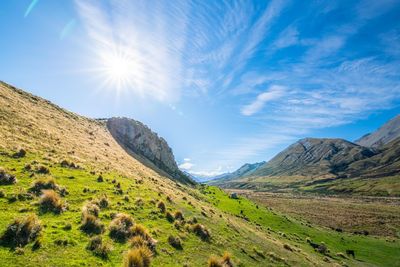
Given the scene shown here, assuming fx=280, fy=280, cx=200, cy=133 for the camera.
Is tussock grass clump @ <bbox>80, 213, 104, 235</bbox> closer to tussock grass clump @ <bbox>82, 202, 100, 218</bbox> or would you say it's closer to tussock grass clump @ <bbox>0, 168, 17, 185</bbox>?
tussock grass clump @ <bbox>82, 202, 100, 218</bbox>

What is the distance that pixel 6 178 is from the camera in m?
22.9

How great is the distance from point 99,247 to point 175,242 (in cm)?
674

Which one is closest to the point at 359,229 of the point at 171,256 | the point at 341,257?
the point at 341,257

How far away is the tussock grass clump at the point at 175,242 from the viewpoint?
21562 millimetres

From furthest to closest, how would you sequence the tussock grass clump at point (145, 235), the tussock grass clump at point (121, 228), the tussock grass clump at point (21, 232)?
1. the tussock grass clump at point (145, 235)
2. the tussock grass clump at point (121, 228)
3. the tussock grass clump at point (21, 232)

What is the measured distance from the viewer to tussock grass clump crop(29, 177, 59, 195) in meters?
22.7

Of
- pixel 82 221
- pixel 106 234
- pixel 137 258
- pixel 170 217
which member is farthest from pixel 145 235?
pixel 170 217

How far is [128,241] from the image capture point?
741 inches

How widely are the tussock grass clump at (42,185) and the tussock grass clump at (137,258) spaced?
1139cm

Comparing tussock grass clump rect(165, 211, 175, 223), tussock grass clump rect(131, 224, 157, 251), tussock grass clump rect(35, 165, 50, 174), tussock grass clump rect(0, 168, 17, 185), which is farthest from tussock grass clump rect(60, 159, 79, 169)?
tussock grass clump rect(131, 224, 157, 251)

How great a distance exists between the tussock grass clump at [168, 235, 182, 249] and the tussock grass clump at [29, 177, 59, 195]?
36.2ft

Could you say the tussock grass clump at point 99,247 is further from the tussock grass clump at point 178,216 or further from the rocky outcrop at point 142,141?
the rocky outcrop at point 142,141

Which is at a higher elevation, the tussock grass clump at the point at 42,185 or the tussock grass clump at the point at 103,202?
the tussock grass clump at the point at 42,185

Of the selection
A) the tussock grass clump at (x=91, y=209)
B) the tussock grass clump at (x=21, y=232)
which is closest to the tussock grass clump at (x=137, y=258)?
the tussock grass clump at (x=21, y=232)
